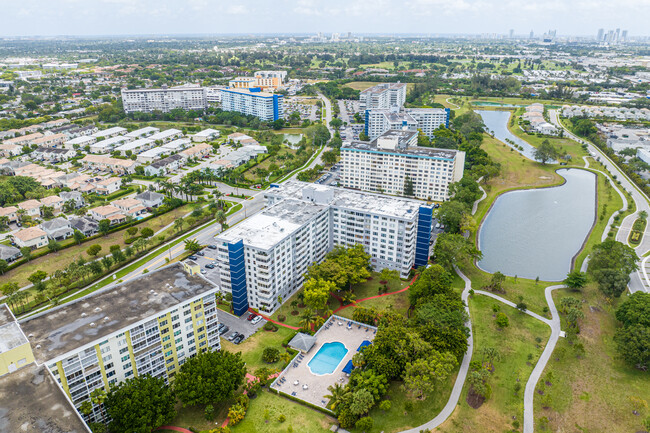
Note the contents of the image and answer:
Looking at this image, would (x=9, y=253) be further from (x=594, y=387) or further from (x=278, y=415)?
(x=594, y=387)

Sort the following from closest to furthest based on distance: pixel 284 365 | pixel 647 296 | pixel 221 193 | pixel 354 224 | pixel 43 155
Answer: pixel 284 365, pixel 647 296, pixel 354 224, pixel 221 193, pixel 43 155

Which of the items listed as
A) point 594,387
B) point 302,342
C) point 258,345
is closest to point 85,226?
point 258,345

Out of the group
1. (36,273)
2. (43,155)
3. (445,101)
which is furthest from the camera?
(445,101)

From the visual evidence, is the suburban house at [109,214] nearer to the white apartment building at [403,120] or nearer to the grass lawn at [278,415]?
the grass lawn at [278,415]

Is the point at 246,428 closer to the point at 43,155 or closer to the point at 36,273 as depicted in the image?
the point at 36,273

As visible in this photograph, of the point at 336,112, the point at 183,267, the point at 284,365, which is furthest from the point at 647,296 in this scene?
the point at 336,112

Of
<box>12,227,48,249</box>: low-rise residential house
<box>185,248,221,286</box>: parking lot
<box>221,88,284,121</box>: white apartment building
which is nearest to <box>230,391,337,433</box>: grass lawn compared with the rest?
<box>185,248,221,286</box>: parking lot

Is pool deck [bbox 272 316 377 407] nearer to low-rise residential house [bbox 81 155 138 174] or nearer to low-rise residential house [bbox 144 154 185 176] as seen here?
low-rise residential house [bbox 144 154 185 176]
